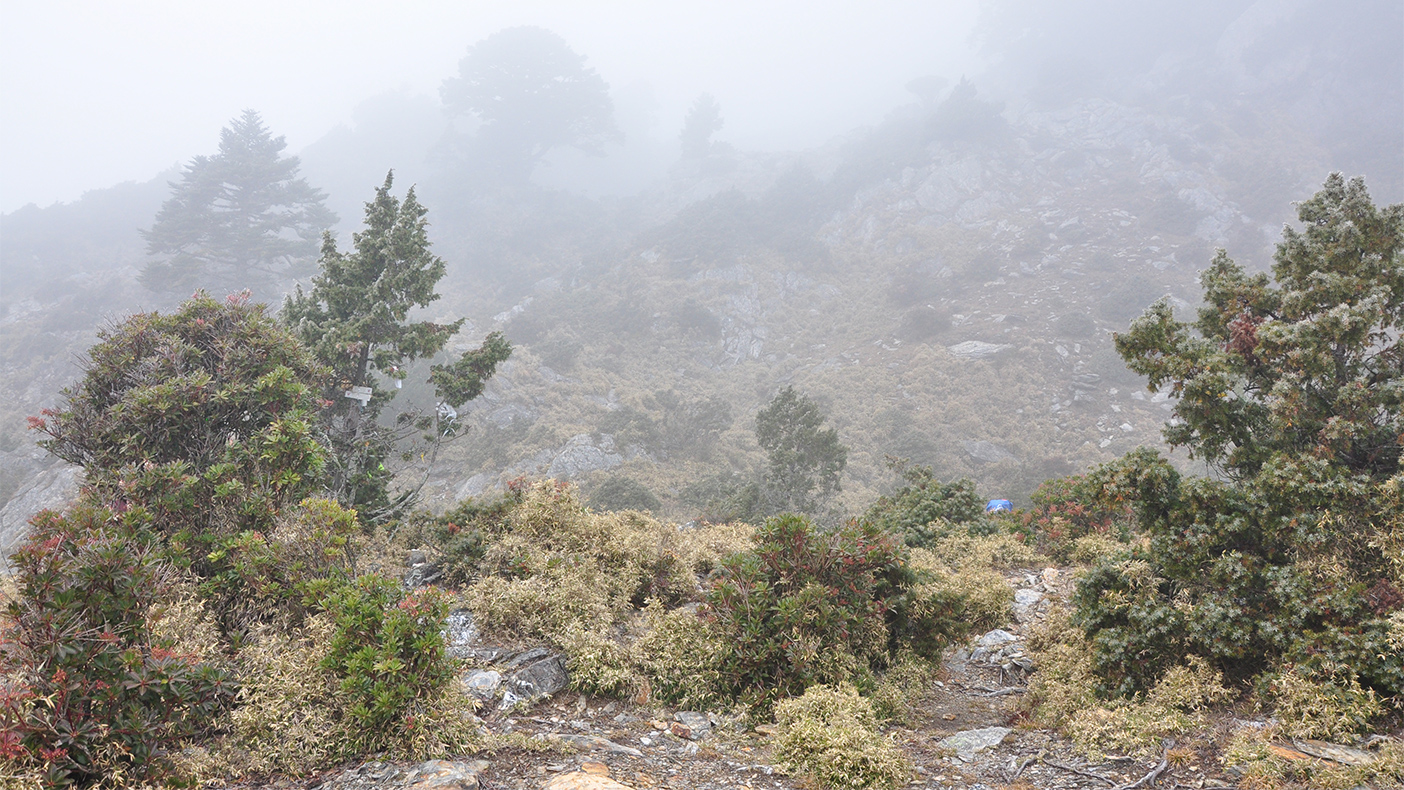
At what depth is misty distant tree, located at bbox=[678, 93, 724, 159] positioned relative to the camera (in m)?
59.5

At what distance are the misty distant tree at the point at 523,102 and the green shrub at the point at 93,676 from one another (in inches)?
2113

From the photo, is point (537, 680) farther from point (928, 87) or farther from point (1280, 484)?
point (928, 87)

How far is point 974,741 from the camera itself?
468 centimetres

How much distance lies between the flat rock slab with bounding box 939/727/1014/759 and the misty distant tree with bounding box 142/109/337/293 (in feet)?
124

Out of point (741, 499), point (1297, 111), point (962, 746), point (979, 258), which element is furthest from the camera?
point (1297, 111)

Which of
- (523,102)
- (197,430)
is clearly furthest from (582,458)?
(523,102)

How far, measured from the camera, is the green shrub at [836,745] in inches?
148

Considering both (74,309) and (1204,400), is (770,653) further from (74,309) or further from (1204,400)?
(74,309)

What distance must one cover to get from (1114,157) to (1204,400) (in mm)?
47604

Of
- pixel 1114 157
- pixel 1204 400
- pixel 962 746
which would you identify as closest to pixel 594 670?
pixel 962 746

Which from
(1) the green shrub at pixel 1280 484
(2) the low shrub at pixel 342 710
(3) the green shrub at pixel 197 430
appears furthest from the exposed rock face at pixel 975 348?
(2) the low shrub at pixel 342 710

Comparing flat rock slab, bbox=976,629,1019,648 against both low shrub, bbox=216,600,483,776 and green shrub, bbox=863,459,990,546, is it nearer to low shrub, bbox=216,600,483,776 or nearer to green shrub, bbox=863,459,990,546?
green shrub, bbox=863,459,990,546

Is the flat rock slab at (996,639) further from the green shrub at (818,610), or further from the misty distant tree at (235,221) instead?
the misty distant tree at (235,221)

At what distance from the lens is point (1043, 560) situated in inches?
386
